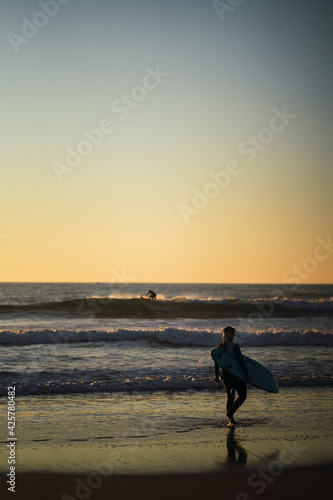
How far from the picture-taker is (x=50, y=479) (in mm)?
5488

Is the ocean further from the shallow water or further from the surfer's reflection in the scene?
the surfer's reflection

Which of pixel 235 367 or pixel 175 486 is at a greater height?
pixel 235 367

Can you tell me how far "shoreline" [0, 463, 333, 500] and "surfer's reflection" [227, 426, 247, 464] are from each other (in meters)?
0.41

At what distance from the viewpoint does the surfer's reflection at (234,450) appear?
6.16 meters

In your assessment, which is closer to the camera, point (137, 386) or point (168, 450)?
point (168, 450)

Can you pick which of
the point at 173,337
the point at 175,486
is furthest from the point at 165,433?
the point at 173,337

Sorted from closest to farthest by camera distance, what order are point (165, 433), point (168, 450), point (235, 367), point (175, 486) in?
1. point (175, 486)
2. point (168, 450)
3. point (165, 433)
4. point (235, 367)

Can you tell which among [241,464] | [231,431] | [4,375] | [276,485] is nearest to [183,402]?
[231,431]

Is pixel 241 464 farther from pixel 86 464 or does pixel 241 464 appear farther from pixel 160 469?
pixel 86 464

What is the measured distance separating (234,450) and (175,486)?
4.92 feet

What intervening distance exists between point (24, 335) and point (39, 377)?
859cm

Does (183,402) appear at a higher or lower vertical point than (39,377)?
lower

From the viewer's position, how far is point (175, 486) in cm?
534

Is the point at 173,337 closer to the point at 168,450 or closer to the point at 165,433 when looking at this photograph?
the point at 165,433
